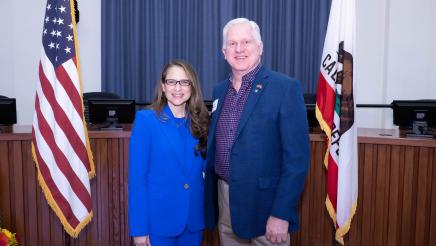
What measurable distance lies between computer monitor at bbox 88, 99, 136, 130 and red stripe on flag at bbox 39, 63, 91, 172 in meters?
0.60

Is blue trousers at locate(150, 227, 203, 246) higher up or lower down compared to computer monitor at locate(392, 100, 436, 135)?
lower down

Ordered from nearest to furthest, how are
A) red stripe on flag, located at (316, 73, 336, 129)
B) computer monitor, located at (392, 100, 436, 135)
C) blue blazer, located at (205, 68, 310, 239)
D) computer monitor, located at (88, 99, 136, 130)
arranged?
blue blazer, located at (205, 68, 310, 239), red stripe on flag, located at (316, 73, 336, 129), computer monitor, located at (392, 100, 436, 135), computer monitor, located at (88, 99, 136, 130)

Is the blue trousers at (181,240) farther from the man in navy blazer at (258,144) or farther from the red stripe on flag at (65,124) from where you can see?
the red stripe on flag at (65,124)

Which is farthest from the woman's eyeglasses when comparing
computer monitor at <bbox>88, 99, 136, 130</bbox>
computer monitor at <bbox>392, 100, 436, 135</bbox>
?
computer monitor at <bbox>392, 100, 436, 135</bbox>

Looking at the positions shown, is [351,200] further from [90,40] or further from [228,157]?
[90,40]

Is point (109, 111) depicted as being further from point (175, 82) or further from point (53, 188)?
point (175, 82)

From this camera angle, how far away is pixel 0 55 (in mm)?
5492

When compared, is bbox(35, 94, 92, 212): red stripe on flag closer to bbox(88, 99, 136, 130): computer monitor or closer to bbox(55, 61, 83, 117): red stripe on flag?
bbox(55, 61, 83, 117): red stripe on flag

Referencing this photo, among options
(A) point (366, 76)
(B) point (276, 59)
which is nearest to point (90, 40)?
(B) point (276, 59)

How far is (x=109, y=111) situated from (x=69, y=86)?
2.16ft

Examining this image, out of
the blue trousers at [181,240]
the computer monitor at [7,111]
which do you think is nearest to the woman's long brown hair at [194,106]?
the blue trousers at [181,240]

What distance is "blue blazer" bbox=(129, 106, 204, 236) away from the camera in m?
1.72

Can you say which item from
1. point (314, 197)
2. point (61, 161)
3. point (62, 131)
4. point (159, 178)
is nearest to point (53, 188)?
point (61, 161)

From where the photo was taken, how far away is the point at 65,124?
241 centimetres
